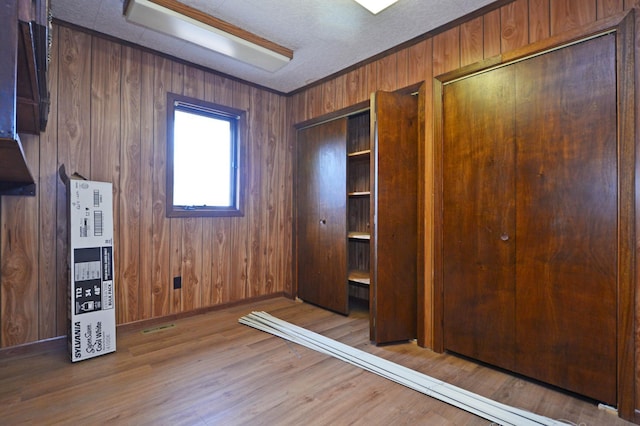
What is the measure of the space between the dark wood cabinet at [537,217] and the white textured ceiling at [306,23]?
0.55m

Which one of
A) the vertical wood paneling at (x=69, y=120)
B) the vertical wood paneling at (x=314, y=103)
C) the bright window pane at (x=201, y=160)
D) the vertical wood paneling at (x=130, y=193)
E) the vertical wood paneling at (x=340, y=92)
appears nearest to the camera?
the vertical wood paneling at (x=69, y=120)

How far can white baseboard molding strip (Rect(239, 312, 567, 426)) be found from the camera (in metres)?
1.58

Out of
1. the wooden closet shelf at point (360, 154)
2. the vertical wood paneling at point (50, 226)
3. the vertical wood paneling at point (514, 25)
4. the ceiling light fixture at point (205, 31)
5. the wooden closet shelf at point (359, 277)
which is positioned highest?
the ceiling light fixture at point (205, 31)

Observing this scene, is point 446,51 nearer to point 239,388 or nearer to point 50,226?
point 239,388

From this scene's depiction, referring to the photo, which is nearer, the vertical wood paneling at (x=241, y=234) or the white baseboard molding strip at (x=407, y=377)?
the white baseboard molding strip at (x=407, y=377)

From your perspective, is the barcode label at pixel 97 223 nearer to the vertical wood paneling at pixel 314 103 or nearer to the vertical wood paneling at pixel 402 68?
the vertical wood paneling at pixel 314 103

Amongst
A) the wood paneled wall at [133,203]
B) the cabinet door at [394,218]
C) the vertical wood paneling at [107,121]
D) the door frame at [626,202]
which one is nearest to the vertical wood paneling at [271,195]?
the wood paneled wall at [133,203]

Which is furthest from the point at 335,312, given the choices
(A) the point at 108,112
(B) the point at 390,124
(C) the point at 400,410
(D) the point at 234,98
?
Result: (A) the point at 108,112

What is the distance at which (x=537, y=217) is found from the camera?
6.22ft

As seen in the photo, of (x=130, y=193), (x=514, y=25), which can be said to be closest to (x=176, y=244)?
(x=130, y=193)

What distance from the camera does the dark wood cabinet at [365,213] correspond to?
8.07ft

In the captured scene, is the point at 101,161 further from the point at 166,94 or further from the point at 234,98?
the point at 234,98

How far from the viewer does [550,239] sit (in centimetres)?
185

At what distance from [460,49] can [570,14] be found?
63cm
